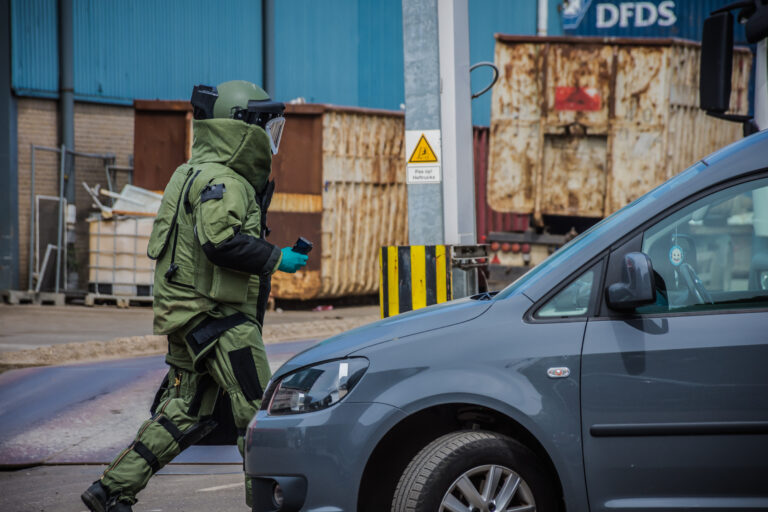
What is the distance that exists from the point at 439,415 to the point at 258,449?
657 mm

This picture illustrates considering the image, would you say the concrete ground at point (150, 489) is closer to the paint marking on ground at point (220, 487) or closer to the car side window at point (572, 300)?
the paint marking on ground at point (220, 487)

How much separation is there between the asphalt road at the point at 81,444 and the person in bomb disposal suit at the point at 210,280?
0.72 metres

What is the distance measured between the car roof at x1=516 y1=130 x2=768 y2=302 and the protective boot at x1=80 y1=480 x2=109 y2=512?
1967 mm

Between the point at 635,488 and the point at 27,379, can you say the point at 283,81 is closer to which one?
the point at 27,379

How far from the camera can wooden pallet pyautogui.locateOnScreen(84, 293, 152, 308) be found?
1400 cm

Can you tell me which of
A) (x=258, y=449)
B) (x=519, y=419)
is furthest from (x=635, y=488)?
(x=258, y=449)

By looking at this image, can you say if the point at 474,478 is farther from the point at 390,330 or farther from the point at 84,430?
the point at 84,430

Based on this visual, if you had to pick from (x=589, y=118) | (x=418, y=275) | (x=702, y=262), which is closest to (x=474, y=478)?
(x=702, y=262)

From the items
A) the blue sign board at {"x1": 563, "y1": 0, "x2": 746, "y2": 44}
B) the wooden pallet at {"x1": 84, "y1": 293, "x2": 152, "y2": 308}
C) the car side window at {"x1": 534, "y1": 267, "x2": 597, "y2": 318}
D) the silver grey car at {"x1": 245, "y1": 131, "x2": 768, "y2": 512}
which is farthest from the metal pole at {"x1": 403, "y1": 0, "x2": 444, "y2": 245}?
the blue sign board at {"x1": 563, "y1": 0, "x2": 746, "y2": 44}

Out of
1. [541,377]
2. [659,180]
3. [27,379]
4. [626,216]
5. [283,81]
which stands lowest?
[27,379]

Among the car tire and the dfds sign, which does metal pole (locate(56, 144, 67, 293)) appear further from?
the car tire

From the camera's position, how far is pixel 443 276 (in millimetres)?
5766

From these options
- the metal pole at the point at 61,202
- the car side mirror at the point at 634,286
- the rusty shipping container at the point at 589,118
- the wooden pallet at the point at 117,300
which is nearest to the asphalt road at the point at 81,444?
the car side mirror at the point at 634,286

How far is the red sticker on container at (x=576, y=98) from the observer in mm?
11789
